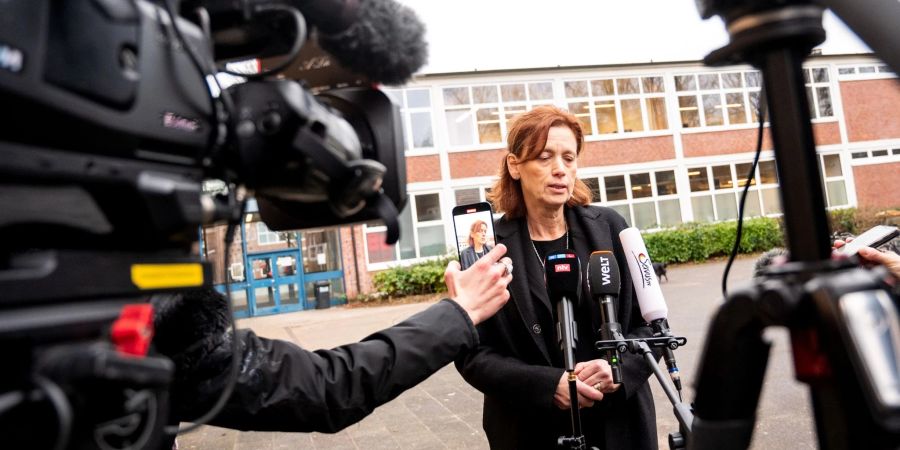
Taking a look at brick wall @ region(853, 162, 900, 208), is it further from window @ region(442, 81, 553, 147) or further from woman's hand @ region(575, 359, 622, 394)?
woman's hand @ region(575, 359, 622, 394)

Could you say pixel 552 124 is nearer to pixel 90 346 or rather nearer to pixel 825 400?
pixel 825 400

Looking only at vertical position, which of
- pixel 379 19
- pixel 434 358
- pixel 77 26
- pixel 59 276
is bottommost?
pixel 434 358

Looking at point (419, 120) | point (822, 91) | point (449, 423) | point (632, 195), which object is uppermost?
point (822, 91)

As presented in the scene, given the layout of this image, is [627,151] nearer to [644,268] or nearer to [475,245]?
[644,268]

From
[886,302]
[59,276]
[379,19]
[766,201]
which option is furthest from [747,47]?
[766,201]

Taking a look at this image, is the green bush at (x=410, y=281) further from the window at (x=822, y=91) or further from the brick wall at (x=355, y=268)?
the window at (x=822, y=91)

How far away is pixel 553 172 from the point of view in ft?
7.43

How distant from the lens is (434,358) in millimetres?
1295

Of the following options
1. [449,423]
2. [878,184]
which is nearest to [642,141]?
[878,184]

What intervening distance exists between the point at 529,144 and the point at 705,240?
17711 mm

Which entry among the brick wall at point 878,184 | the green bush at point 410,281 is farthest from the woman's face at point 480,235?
the brick wall at point 878,184

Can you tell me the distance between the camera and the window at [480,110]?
63.6 feet

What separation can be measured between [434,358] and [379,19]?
0.69 m

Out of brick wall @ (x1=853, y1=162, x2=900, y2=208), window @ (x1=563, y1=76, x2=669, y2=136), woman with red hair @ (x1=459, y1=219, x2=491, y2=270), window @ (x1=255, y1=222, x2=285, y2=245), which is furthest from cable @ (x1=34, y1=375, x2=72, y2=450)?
brick wall @ (x1=853, y1=162, x2=900, y2=208)
